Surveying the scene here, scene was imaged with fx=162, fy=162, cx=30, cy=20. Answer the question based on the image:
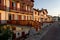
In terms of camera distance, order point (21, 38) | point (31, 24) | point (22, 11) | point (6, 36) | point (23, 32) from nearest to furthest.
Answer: point (6, 36), point (21, 38), point (23, 32), point (31, 24), point (22, 11)

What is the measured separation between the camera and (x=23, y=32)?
84.4 ft

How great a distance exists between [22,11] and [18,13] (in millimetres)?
2649

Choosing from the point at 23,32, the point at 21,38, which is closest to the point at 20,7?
the point at 23,32

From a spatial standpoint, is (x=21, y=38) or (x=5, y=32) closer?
(x=5, y=32)

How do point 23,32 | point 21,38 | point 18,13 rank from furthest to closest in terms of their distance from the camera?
point 18,13 < point 23,32 < point 21,38

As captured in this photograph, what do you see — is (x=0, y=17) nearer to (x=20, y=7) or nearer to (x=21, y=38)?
(x=21, y=38)

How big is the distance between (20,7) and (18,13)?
2183 millimetres

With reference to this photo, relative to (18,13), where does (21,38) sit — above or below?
below

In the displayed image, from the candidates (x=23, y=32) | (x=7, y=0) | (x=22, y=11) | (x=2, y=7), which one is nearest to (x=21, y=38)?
(x=23, y=32)

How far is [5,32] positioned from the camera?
14117 millimetres

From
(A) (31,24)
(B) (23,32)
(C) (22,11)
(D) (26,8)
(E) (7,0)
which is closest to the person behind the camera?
(B) (23,32)

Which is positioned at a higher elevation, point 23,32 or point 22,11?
point 22,11

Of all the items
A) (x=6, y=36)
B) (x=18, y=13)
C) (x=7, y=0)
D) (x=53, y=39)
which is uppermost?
(x=7, y=0)

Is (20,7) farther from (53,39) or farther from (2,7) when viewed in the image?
(53,39)
